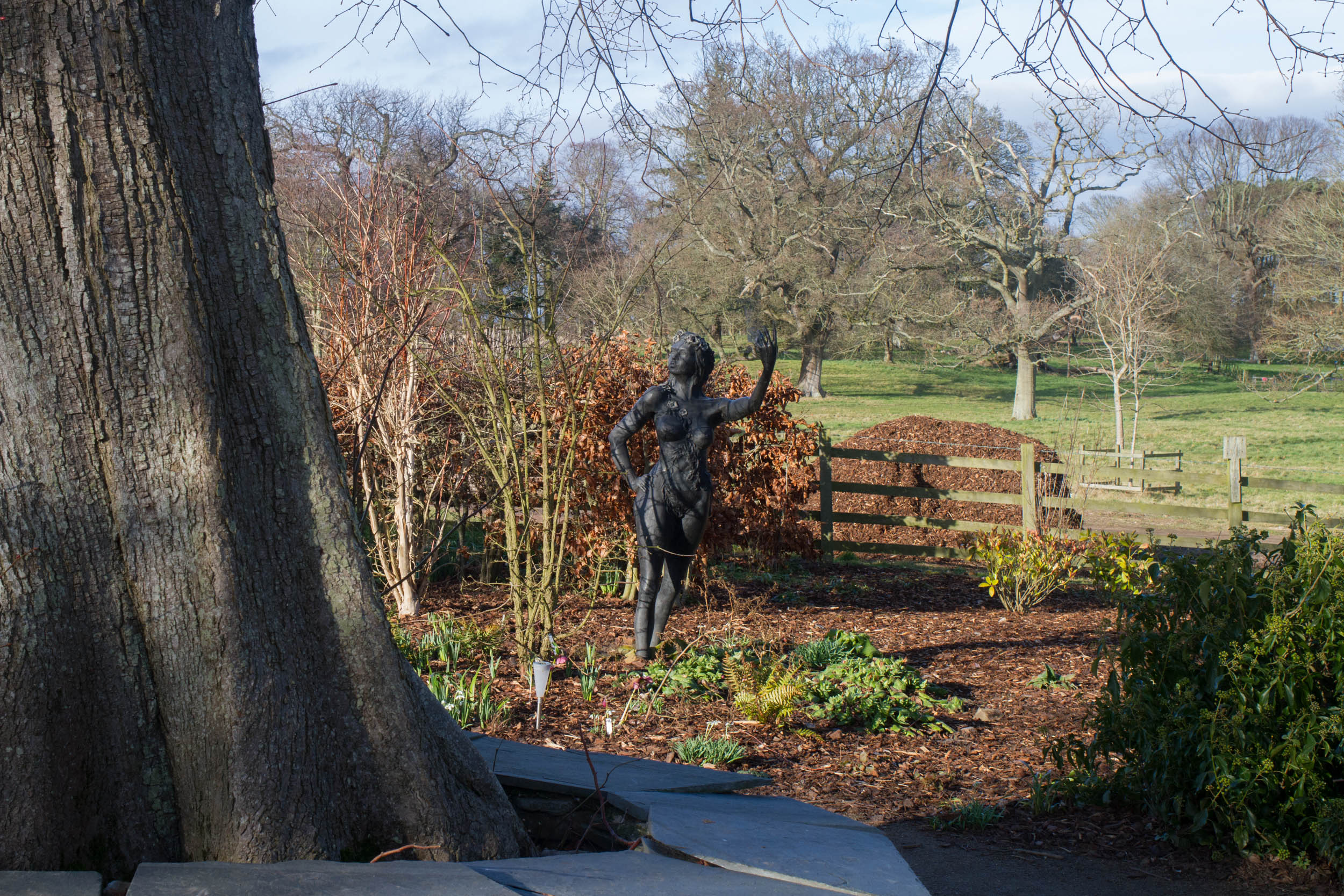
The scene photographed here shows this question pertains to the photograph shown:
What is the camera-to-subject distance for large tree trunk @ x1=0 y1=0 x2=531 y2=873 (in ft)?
6.74

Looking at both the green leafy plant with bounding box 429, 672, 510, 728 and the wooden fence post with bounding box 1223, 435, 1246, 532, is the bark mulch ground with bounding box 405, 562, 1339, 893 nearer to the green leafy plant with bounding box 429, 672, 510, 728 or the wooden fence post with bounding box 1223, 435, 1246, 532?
the green leafy plant with bounding box 429, 672, 510, 728

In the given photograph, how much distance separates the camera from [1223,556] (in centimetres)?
395

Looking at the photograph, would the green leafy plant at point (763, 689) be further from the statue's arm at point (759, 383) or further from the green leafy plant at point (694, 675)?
the statue's arm at point (759, 383)

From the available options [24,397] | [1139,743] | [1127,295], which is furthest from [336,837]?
[1127,295]

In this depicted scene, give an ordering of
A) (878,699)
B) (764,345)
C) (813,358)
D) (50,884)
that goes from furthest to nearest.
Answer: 1. (813,358)
2. (764,345)
3. (878,699)
4. (50,884)

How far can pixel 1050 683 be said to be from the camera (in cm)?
610

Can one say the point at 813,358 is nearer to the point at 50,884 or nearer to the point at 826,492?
the point at 826,492

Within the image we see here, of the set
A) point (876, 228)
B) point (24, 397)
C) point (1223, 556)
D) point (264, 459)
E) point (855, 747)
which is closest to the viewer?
point (24, 397)

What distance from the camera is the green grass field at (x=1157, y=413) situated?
854 inches

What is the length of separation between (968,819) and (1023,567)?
4.53m

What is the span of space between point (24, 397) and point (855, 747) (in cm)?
403

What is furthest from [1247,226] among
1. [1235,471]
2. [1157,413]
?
[1235,471]

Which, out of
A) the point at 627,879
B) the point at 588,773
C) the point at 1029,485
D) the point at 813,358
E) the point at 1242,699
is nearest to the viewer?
the point at 627,879

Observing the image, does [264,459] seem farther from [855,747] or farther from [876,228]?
[855,747]
